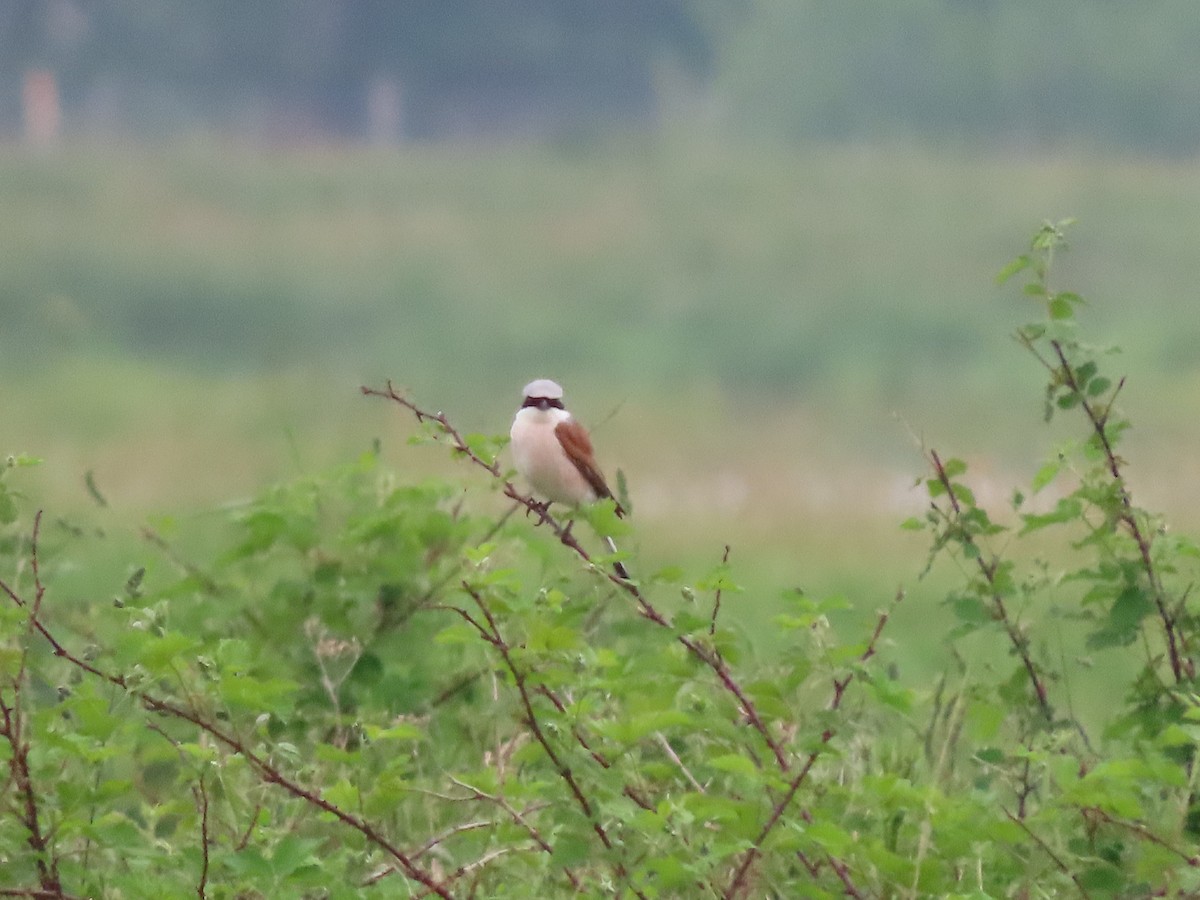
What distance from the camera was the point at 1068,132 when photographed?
18.6 metres

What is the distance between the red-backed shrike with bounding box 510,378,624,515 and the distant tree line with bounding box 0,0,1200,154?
14.7m

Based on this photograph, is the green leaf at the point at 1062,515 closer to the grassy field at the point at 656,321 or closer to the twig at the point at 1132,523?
the twig at the point at 1132,523

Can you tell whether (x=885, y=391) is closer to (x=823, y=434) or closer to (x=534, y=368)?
(x=823, y=434)

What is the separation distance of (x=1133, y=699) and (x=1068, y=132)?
15853 mm

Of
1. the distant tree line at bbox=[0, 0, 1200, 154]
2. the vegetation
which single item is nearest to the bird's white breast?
the vegetation

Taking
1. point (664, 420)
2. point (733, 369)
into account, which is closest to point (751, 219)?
point (733, 369)

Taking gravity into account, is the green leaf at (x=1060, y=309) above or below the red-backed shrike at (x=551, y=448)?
above

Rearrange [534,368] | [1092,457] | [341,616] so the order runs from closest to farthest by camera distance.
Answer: [1092,457]
[341,616]
[534,368]

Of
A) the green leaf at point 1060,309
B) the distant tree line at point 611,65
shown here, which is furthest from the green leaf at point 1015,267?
the distant tree line at point 611,65

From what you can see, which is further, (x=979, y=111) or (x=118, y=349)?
(x=979, y=111)

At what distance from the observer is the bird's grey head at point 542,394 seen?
451 centimetres

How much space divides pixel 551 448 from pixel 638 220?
1251 centimetres

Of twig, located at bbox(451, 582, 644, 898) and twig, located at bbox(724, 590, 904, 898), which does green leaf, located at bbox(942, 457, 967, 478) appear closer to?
twig, located at bbox(724, 590, 904, 898)

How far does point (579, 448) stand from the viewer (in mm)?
4508
